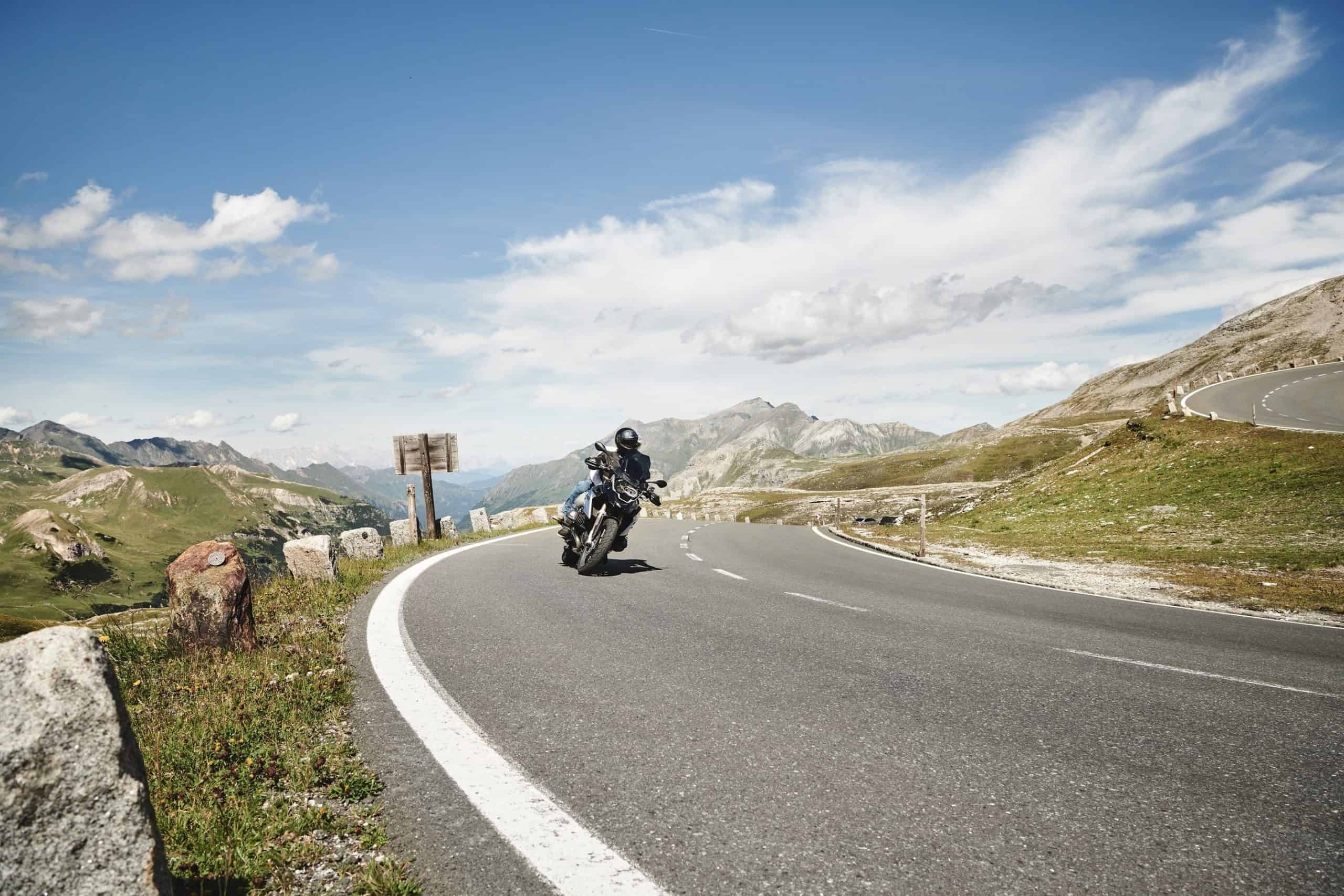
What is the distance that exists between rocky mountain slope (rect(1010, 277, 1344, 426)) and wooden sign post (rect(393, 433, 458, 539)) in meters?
153

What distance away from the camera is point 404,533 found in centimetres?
2083

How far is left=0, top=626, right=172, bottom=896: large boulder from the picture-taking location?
2160mm

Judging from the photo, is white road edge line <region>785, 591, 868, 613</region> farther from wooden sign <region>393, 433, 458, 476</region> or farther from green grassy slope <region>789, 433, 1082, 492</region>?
A: green grassy slope <region>789, 433, 1082, 492</region>

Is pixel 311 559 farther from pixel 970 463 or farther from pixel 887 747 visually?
pixel 970 463

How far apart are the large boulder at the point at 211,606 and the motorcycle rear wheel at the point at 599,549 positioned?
600 centimetres

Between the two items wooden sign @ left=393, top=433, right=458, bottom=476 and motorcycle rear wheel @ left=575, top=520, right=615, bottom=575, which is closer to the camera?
motorcycle rear wheel @ left=575, top=520, right=615, bottom=575

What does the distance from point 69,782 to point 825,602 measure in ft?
29.5

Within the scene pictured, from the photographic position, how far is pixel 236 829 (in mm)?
3281

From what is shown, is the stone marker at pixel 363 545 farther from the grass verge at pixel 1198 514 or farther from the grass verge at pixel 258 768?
the grass verge at pixel 1198 514

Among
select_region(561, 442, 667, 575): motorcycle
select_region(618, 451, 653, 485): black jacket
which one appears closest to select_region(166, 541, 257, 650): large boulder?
select_region(561, 442, 667, 575): motorcycle

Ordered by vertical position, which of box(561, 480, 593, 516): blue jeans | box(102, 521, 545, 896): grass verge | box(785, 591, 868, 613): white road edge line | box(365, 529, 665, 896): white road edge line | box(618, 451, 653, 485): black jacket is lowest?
box(785, 591, 868, 613): white road edge line

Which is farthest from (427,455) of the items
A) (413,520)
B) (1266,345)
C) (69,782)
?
(1266,345)

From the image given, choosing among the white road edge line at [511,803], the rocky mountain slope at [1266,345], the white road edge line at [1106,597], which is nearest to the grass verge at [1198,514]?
the white road edge line at [1106,597]

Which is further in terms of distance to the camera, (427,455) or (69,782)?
(427,455)
